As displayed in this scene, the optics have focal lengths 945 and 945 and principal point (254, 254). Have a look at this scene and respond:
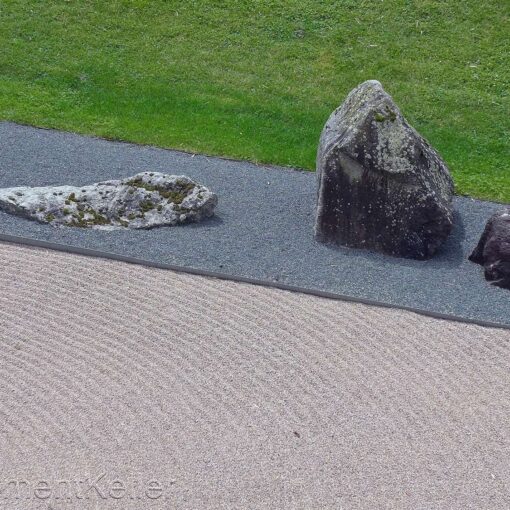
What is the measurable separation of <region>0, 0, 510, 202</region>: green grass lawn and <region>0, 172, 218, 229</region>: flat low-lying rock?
251cm

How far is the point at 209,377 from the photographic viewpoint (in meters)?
7.50

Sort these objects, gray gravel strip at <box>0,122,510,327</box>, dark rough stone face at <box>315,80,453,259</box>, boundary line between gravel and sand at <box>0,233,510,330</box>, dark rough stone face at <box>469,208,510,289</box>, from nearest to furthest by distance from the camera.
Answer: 1. boundary line between gravel and sand at <box>0,233,510,330</box>
2. gray gravel strip at <box>0,122,510,327</box>
3. dark rough stone face at <box>469,208,510,289</box>
4. dark rough stone face at <box>315,80,453,259</box>

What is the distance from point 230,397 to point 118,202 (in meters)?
3.56

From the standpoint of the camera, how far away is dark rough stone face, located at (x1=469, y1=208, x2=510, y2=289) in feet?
31.2

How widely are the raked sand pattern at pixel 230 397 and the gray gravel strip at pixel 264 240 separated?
0.33 meters

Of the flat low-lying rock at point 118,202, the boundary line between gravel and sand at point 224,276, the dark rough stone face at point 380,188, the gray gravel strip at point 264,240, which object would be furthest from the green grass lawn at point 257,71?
the boundary line between gravel and sand at point 224,276

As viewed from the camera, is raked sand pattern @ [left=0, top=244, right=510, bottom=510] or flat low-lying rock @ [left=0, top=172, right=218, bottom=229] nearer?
raked sand pattern @ [left=0, top=244, right=510, bottom=510]

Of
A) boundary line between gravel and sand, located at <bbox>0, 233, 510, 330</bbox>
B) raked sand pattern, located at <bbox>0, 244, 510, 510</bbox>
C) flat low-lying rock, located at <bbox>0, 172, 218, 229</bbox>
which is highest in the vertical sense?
flat low-lying rock, located at <bbox>0, 172, 218, 229</bbox>

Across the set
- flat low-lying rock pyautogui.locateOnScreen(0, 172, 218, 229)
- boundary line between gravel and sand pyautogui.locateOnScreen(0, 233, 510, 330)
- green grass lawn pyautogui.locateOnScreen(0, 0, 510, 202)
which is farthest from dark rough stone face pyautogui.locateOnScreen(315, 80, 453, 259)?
green grass lawn pyautogui.locateOnScreen(0, 0, 510, 202)

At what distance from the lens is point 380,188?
32.5 feet

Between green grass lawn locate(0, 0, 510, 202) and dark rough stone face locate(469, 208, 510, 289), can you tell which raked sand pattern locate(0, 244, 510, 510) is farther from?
green grass lawn locate(0, 0, 510, 202)

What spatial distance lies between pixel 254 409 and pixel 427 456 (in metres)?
1.32

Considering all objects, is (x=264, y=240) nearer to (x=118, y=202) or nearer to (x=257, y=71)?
(x=118, y=202)

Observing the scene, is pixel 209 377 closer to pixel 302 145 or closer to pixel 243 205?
pixel 243 205
